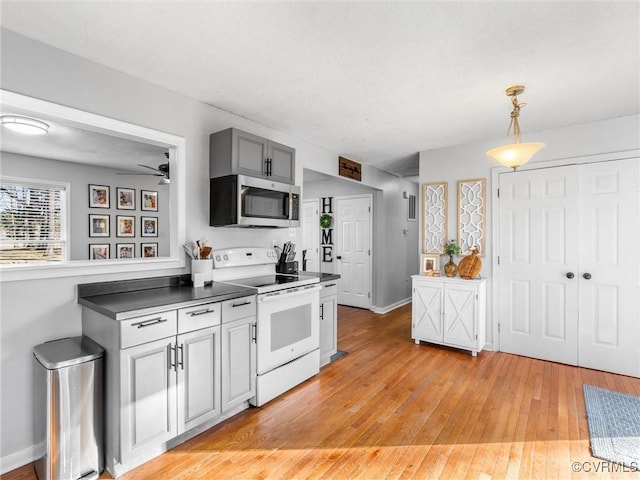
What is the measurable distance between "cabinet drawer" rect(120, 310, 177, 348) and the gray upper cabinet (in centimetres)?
130

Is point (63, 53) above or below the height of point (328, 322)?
above

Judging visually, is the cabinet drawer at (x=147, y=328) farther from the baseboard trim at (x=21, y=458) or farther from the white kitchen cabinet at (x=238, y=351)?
the baseboard trim at (x=21, y=458)

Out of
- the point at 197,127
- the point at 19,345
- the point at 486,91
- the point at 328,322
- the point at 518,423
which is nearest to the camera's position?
the point at 19,345

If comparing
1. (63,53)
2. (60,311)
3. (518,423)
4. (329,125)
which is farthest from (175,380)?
(329,125)

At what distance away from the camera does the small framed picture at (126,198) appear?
15.8 ft

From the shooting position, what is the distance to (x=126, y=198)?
16.0 feet

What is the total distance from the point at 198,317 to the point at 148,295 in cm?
41

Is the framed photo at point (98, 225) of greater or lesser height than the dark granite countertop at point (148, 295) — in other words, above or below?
above

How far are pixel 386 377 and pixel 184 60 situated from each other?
9.98 ft

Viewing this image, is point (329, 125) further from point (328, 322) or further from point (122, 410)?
point (122, 410)

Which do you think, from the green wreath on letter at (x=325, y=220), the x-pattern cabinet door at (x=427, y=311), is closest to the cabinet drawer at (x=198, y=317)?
the x-pattern cabinet door at (x=427, y=311)

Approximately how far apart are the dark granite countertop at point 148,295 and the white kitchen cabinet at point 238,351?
100mm

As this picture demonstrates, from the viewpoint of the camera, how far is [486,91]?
8.46 feet

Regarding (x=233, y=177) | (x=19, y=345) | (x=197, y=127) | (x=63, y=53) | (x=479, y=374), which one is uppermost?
(x=63, y=53)
